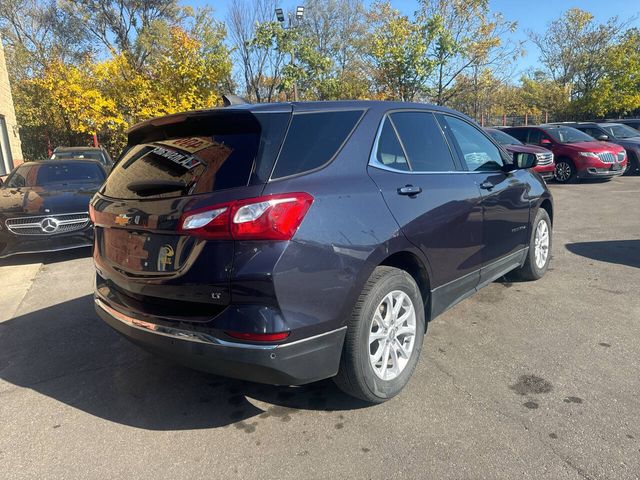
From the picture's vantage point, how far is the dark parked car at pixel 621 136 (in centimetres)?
1544

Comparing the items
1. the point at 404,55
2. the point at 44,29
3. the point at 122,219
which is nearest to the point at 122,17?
the point at 44,29

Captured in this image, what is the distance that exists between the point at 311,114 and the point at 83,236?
530 centimetres

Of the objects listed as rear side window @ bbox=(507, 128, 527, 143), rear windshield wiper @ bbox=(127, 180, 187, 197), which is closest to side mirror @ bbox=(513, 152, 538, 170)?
rear windshield wiper @ bbox=(127, 180, 187, 197)

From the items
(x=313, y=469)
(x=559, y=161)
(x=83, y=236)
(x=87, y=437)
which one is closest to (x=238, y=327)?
(x=313, y=469)

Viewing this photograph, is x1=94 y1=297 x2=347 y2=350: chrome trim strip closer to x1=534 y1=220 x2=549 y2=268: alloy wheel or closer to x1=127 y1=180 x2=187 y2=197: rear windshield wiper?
x1=127 y1=180 x2=187 y2=197: rear windshield wiper

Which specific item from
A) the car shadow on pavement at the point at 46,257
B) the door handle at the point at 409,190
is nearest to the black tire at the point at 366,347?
the door handle at the point at 409,190

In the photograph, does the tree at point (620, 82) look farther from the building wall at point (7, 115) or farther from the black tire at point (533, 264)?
the building wall at point (7, 115)

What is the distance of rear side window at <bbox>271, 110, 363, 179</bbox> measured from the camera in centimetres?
260

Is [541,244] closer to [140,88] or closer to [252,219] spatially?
[252,219]

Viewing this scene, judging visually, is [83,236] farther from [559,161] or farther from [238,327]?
[559,161]

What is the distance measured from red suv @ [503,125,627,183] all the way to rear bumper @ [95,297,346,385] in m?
13.3

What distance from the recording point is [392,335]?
3.05m

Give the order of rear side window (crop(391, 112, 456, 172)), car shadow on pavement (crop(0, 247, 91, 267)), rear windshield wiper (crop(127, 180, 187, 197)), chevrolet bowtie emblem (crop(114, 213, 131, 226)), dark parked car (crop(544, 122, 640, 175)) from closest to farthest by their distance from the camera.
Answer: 1. rear windshield wiper (crop(127, 180, 187, 197))
2. chevrolet bowtie emblem (crop(114, 213, 131, 226))
3. rear side window (crop(391, 112, 456, 172))
4. car shadow on pavement (crop(0, 247, 91, 267))
5. dark parked car (crop(544, 122, 640, 175))

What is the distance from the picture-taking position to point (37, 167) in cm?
846
